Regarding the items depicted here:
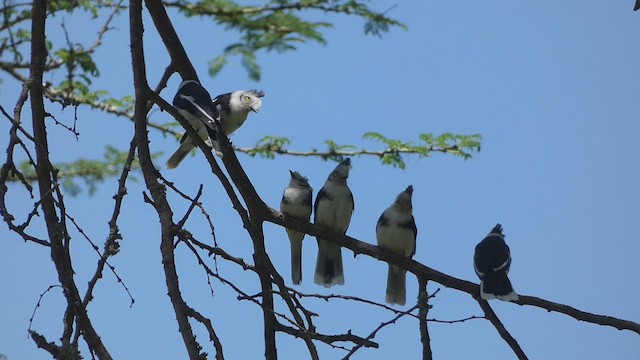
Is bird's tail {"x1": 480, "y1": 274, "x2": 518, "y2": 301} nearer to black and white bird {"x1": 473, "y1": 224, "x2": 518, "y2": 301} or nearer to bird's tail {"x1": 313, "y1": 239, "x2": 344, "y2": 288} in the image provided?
black and white bird {"x1": 473, "y1": 224, "x2": 518, "y2": 301}

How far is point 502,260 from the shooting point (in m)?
6.37

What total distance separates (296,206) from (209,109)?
125cm

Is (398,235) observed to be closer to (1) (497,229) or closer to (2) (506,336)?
(1) (497,229)

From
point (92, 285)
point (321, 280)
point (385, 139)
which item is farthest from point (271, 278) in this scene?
point (385, 139)

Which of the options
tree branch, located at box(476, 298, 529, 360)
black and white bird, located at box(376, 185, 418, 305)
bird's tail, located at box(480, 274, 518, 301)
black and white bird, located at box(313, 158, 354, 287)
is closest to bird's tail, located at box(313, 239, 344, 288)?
black and white bird, located at box(313, 158, 354, 287)

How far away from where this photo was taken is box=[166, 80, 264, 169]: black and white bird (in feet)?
19.1

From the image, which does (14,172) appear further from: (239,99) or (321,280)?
(321,280)

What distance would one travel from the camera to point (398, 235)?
22.9 feet

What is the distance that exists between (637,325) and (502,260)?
1.73 metres

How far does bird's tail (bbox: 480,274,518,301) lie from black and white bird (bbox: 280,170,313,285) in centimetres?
156

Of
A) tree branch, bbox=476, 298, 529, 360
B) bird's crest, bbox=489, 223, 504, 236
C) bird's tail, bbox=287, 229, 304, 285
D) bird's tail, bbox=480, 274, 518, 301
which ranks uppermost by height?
bird's crest, bbox=489, 223, 504, 236

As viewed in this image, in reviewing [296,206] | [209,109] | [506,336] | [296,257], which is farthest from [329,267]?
[506,336]

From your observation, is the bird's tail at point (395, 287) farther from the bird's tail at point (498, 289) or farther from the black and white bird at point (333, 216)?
the bird's tail at point (498, 289)

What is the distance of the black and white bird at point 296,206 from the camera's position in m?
6.89
